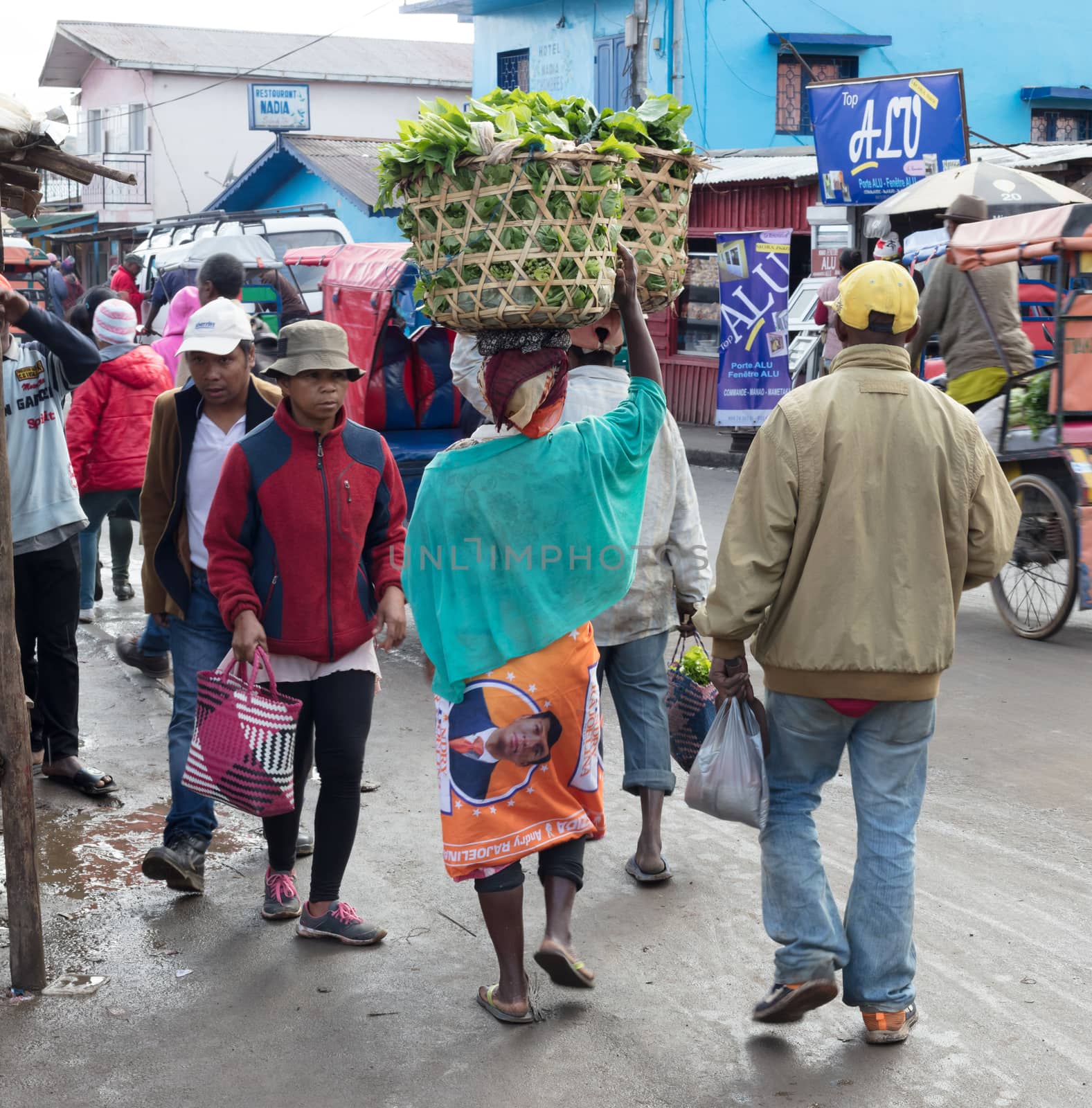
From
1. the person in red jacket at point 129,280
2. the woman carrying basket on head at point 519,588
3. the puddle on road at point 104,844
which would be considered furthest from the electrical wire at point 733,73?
the woman carrying basket on head at point 519,588

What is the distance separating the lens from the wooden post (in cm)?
389

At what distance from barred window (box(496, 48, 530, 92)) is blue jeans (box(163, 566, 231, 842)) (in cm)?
2258

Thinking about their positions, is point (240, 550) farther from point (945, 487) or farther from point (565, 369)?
point (945, 487)

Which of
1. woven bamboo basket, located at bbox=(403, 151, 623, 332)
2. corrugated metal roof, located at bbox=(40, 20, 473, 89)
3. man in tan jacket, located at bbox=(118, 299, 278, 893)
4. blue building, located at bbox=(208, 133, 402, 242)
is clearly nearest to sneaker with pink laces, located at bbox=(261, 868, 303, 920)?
man in tan jacket, located at bbox=(118, 299, 278, 893)

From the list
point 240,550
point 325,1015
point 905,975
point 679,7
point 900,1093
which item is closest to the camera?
point 900,1093

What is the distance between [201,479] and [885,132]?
12.1m

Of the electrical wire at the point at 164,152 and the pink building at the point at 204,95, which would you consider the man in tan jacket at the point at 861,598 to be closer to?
the pink building at the point at 204,95

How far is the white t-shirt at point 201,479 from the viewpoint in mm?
4703

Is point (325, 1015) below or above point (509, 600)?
below

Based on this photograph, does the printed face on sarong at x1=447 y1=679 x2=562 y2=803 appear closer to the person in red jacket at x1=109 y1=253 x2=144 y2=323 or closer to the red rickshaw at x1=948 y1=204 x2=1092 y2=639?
the red rickshaw at x1=948 y1=204 x2=1092 y2=639

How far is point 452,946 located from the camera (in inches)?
167

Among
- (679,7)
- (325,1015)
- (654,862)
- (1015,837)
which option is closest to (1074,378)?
(1015,837)

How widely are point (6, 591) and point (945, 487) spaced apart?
2.52 meters

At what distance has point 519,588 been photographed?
3582 millimetres
